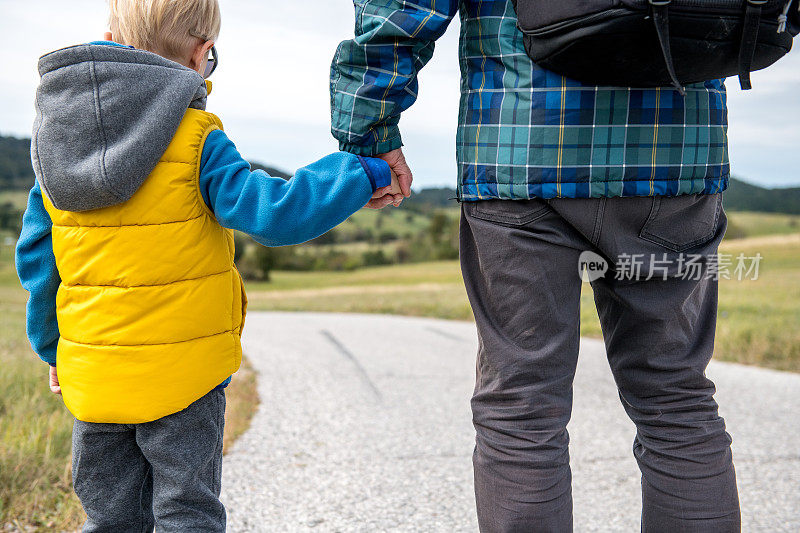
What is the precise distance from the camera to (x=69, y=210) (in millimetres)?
1439

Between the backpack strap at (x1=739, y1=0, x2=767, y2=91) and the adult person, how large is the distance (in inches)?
5.6

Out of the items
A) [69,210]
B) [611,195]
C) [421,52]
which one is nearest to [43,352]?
[69,210]

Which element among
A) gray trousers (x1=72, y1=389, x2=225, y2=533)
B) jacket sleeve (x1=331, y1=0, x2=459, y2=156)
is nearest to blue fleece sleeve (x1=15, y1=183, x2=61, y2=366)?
gray trousers (x1=72, y1=389, x2=225, y2=533)

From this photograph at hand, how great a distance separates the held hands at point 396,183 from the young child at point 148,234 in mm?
23

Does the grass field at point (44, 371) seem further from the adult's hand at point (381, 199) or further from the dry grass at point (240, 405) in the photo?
the adult's hand at point (381, 199)

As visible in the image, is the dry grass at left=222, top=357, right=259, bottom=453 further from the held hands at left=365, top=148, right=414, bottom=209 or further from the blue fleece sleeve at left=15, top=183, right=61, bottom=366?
the held hands at left=365, top=148, right=414, bottom=209

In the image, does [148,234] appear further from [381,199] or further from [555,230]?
[555,230]

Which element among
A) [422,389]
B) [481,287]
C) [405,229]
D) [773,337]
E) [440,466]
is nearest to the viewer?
[481,287]

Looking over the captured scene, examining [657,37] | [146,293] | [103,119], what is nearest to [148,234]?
[146,293]

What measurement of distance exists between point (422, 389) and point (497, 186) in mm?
2799

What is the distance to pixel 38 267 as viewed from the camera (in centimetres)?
156

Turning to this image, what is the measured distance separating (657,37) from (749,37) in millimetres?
183

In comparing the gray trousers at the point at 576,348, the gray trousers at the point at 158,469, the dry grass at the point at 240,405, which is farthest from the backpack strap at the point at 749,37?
the dry grass at the point at 240,405

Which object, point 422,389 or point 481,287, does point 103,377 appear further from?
point 422,389
